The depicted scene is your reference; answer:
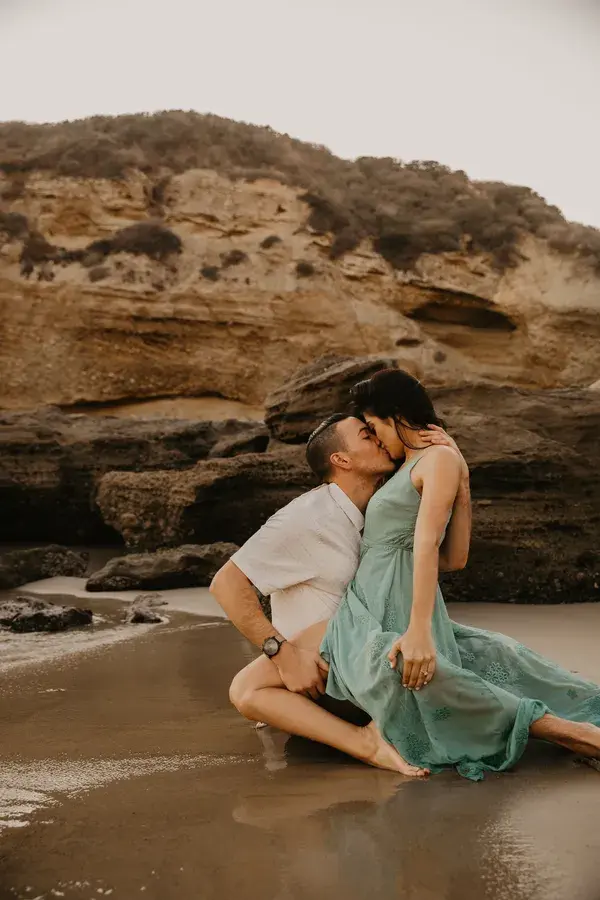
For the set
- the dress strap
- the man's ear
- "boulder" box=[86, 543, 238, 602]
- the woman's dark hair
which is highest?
the woman's dark hair

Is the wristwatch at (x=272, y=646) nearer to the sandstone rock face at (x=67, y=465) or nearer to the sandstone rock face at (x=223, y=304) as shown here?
the sandstone rock face at (x=67, y=465)

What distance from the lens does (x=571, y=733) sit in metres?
2.48

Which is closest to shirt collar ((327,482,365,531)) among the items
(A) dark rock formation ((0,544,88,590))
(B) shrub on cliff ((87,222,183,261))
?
(A) dark rock formation ((0,544,88,590))

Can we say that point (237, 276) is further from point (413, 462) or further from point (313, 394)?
point (413, 462)

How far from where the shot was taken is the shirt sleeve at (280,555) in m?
2.84

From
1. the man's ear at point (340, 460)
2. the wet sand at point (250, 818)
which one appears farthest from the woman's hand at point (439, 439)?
the wet sand at point (250, 818)

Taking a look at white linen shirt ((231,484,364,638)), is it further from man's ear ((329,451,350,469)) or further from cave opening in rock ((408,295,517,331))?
cave opening in rock ((408,295,517,331))

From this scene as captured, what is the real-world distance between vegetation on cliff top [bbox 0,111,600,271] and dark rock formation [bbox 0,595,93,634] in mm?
17295

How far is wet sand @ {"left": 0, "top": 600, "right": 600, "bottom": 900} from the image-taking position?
1693 millimetres

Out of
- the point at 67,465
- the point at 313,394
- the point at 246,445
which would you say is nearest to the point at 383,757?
the point at 313,394

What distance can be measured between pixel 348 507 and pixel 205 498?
516 cm

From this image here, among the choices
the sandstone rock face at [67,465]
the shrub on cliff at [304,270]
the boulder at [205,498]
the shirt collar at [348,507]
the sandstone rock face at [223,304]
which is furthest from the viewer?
the shrub on cliff at [304,270]

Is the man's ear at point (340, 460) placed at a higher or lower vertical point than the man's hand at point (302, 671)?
higher

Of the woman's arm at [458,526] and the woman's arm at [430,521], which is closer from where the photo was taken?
the woman's arm at [430,521]
